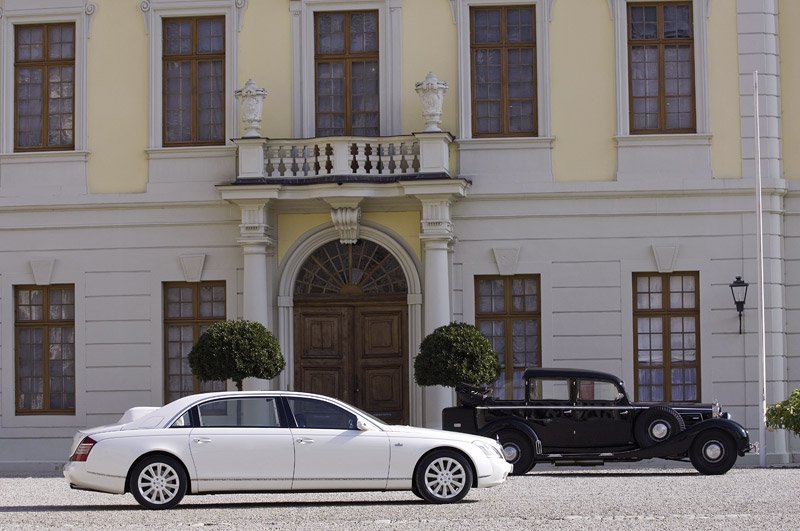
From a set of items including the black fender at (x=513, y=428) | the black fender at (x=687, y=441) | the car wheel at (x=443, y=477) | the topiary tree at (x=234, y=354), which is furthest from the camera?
the topiary tree at (x=234, y=354)

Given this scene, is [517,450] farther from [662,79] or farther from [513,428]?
[662,79]

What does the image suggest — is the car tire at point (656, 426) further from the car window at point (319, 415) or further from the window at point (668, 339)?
the car window at point (319, 415)

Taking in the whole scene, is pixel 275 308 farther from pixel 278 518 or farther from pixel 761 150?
pixel 278 518

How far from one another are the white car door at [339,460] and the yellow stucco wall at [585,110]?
10318 mm

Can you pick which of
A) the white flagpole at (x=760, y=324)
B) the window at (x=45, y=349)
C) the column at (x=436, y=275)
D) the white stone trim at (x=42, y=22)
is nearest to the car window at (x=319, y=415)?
the column at (x=436, y=275)

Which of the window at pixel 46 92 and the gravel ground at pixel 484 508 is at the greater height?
the window at pixel 46 92

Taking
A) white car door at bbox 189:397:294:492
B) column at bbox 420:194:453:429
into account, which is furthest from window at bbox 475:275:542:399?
white car door at bbox 189:397:294:492

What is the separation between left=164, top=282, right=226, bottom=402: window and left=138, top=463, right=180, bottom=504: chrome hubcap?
398 inches

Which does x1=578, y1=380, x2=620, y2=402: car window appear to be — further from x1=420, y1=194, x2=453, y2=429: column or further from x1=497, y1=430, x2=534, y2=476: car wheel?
x1=420, y1=194, x2=453, y2=429: column

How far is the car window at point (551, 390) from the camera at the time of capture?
70.3 ft

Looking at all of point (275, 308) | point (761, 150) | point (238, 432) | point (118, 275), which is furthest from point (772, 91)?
point (238, 432)

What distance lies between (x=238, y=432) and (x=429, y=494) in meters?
2.08

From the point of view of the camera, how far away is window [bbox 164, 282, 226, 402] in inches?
1025

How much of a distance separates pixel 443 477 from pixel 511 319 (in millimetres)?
9475
